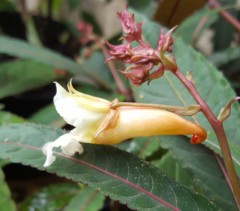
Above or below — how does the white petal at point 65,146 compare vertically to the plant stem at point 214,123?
below

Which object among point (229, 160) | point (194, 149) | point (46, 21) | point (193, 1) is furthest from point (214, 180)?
point (46, 21)

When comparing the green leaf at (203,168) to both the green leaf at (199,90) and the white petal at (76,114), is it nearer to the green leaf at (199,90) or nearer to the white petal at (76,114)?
the green leaf at (199,90)

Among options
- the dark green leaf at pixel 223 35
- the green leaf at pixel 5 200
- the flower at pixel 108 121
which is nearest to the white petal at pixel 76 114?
the flower at pixel 108 121

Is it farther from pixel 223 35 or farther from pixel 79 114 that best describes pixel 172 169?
pixel 223 35

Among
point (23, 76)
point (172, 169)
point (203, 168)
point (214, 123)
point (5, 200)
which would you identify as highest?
point (214, 123)

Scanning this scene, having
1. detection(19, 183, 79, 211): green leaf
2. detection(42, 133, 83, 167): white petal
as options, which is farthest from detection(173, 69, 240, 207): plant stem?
detection(19, 183, 79, 211): green leaf

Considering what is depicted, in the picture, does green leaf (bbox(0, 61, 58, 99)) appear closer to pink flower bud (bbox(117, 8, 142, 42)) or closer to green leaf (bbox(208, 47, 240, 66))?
green leaf (bbox(208, 47, 240, 66))

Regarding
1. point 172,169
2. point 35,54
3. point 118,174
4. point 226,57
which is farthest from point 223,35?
point 118,174
